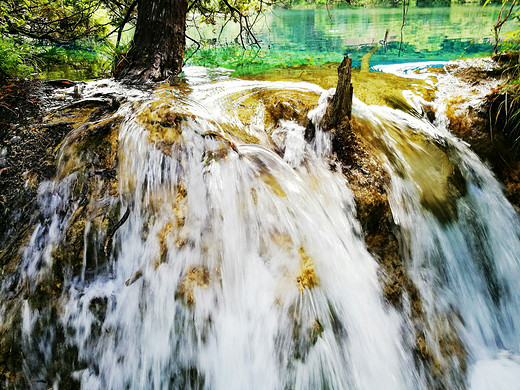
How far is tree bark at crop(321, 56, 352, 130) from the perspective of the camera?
8.66 ft

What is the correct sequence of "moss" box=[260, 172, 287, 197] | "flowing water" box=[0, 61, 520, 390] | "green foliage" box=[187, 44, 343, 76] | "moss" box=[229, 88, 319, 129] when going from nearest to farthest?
"flowing water" box=[0, 61, 520, 390] → "moss" box=[260, 172, 287, 197] → "moss" box=[229, 88, 319, 129] → "green foliage" box=[187, 44, 343, 76]

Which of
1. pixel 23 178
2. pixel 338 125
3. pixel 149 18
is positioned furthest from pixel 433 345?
pixel 149 18

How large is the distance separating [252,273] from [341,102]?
72.6 inches

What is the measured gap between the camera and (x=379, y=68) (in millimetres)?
6352

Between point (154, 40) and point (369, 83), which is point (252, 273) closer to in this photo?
point (154, 40)

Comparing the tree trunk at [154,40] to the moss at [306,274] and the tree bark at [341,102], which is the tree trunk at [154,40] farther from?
the moss at [306,274]

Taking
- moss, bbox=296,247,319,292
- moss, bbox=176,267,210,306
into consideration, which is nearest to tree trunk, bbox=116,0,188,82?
moss, bbox=176,267,210,306

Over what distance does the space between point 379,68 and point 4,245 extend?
698 centimetres

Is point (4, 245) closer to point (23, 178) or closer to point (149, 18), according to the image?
point (23, 178)

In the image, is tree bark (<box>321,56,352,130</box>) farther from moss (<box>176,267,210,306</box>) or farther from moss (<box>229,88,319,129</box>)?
moss (<box>176,267,210,306</box>)

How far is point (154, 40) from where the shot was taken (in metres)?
3.89

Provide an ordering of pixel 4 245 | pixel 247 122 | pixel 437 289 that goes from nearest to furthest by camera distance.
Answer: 1. pixel 4 245
2. pixel 437 289
3. pixel 247 122

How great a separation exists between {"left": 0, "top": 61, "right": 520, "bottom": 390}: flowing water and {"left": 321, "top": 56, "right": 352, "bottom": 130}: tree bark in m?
0.15

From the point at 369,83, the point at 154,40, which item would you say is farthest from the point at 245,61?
the point at 369,83
